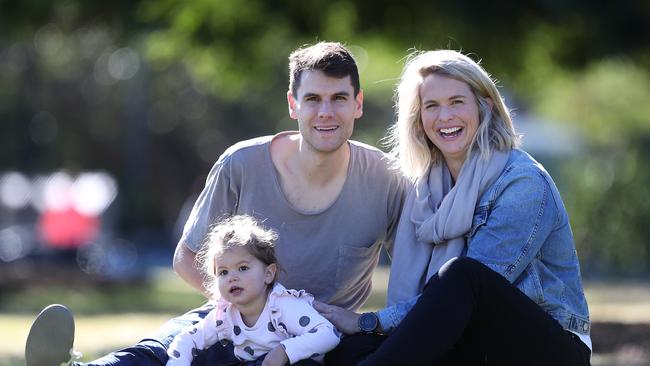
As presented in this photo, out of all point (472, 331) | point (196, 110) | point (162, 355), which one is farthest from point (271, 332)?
point (196, 110)

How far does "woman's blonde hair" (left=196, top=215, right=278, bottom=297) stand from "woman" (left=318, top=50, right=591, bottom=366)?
0.33m

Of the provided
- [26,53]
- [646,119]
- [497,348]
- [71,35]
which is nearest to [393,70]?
[71,35]

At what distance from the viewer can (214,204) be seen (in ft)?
16.7

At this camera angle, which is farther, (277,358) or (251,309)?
(251,309)

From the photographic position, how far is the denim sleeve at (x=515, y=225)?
437 centimetres

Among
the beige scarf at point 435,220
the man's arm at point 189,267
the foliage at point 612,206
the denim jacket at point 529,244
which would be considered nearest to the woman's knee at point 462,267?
the denim jacket at point 529,244

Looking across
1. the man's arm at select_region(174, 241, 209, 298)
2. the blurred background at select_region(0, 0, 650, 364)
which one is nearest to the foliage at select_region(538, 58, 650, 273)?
the blurred background at select_region(0, 0, 650, 364)

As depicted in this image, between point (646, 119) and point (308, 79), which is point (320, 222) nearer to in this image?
point (308, 79)

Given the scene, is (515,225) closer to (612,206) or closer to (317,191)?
(317,191)

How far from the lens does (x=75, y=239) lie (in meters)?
18.4

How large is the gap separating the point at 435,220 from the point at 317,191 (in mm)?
699

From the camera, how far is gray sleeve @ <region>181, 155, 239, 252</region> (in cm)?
504

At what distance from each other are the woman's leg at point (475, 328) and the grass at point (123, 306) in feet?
11.5

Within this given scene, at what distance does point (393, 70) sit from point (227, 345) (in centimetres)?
906
